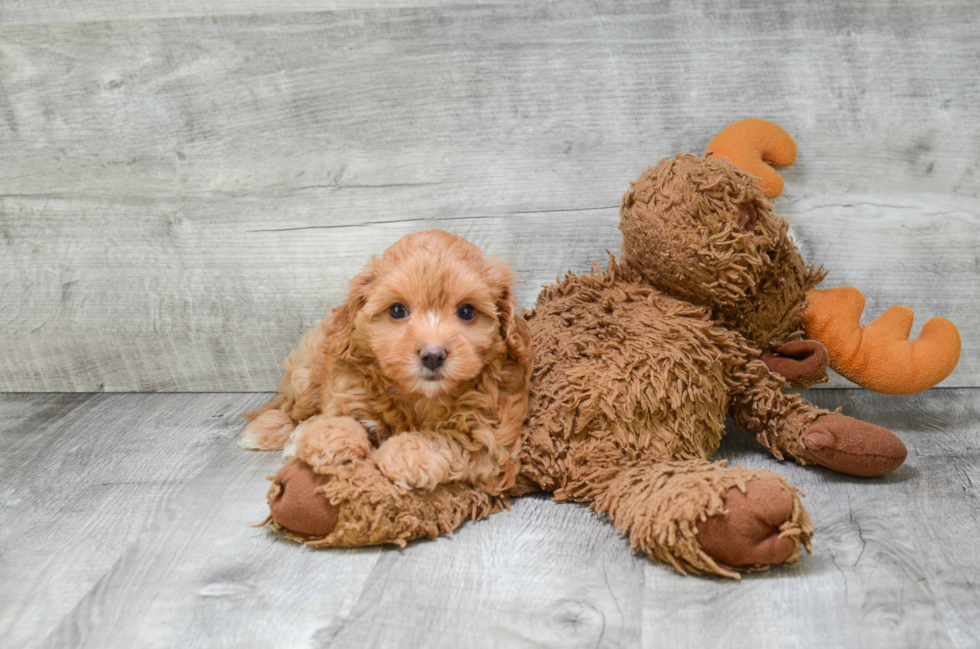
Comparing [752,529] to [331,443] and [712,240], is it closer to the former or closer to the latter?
[712,240]

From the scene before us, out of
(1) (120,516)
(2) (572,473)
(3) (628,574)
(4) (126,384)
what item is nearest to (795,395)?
(2) (572,473)

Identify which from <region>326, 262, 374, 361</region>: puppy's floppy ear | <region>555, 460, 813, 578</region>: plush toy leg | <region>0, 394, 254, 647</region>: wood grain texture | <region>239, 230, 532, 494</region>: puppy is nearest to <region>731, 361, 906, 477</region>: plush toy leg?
<region>555, 460, 813, 578</region>: plush toy leg

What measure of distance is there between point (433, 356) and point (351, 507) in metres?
0.27

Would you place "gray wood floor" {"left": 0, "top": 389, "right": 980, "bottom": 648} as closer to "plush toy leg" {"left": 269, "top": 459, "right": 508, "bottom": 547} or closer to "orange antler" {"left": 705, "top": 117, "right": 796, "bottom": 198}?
"plush toy leg" {"left": 269, "top": 459, "right": 508, "bottom": 547}

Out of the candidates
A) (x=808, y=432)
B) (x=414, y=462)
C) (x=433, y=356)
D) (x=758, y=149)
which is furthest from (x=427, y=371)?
(x=758, y=149)

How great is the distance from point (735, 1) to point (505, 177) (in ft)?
2.12

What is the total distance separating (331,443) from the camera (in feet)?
4.50

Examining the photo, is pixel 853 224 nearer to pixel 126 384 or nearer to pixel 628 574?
pixel 628 574

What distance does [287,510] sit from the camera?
1.37 metres

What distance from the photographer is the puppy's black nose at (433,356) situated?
1319 millimetres

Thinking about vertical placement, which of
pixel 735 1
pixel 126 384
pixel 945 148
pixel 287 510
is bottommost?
pixel 126 384

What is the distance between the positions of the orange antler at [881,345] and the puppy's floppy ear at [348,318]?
2.95 feet

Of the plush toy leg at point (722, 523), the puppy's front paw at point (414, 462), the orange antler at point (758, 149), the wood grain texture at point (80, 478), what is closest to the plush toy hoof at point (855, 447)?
the plush toy leg at point (722, 523)

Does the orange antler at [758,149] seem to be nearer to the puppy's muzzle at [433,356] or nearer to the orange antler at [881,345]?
the orange antler at [881,345]
